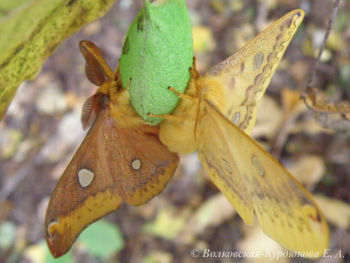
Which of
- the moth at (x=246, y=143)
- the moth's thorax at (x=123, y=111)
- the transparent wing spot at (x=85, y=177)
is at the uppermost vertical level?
the moth's thorax at (x=123, y=111)

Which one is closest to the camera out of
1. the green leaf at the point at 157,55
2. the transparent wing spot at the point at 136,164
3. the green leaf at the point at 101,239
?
the green leaf at the point at 157,55

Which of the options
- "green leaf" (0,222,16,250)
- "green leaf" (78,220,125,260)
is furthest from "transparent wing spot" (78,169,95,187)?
"green leaf" (0,222,16,250)

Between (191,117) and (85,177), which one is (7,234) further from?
(191,117)

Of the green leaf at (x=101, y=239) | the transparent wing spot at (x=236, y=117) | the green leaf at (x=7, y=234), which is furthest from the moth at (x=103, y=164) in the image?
the green leaf at (x=7, y=234)

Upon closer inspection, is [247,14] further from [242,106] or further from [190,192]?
[242,106]

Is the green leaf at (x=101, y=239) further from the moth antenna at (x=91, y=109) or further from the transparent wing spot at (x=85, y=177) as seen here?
the moth antenna at (x=91, y=109)

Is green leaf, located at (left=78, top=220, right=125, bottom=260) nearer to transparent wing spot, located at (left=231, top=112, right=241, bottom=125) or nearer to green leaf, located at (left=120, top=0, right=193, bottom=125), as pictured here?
transparent wing spot, located at (left=231, top=112, right=241, bottom=125)

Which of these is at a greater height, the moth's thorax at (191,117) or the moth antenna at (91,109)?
the moth antenna at (91,109)
